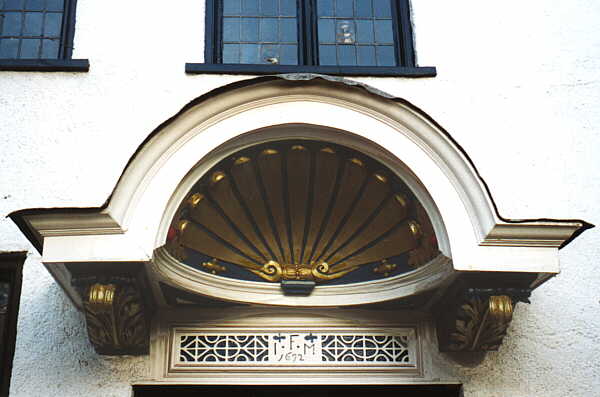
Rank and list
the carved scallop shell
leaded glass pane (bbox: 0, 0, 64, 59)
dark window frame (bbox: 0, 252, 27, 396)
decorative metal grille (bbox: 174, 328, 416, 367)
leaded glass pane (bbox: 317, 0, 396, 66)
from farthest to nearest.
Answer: leaded glass pane (bbox: 317, 0, 396, 66) → leaded glass pane (bbox: 0, 0, 64, 59) → decorative metal grille (bbox: 174, 328, 416, 367) → the carved scallop shell → dark window frame (bbox: 0, 252, 27, 396)

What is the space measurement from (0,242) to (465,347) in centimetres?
327

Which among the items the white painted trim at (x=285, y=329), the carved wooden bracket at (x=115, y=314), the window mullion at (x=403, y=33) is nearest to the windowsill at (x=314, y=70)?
the window mullion at (x=403, y=33)

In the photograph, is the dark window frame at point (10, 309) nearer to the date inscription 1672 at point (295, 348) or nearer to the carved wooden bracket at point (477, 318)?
the date inscription 1672 at point (295, 348)


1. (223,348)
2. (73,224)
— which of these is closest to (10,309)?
(73,224)

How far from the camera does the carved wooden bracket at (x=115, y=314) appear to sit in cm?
577

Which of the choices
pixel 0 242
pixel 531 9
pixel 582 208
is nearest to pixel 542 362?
pixel 582 208

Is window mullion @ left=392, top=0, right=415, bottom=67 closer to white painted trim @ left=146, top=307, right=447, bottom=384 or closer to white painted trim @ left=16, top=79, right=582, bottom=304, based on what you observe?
white painted trim @ left=16, top=79, right=582, bottom=304

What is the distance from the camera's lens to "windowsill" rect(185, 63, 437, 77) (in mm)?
7109

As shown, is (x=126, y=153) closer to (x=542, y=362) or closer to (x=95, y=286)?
(x=95, y=286)

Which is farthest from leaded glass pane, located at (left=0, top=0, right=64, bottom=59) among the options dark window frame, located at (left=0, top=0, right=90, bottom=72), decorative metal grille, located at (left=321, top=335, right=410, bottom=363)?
decorative metal grille, located at (left=321, top=335, right=410, bottom=363)

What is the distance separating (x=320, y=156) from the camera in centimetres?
643

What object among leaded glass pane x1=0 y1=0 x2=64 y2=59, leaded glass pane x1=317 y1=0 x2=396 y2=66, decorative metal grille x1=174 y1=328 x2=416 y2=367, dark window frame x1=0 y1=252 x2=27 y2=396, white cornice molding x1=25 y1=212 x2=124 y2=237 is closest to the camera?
white cornice molding x1=25 y1=212 x2=124 y2=237

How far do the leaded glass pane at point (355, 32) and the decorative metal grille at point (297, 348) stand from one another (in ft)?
7.24

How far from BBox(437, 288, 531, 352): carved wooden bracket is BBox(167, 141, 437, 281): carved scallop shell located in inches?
16.1
